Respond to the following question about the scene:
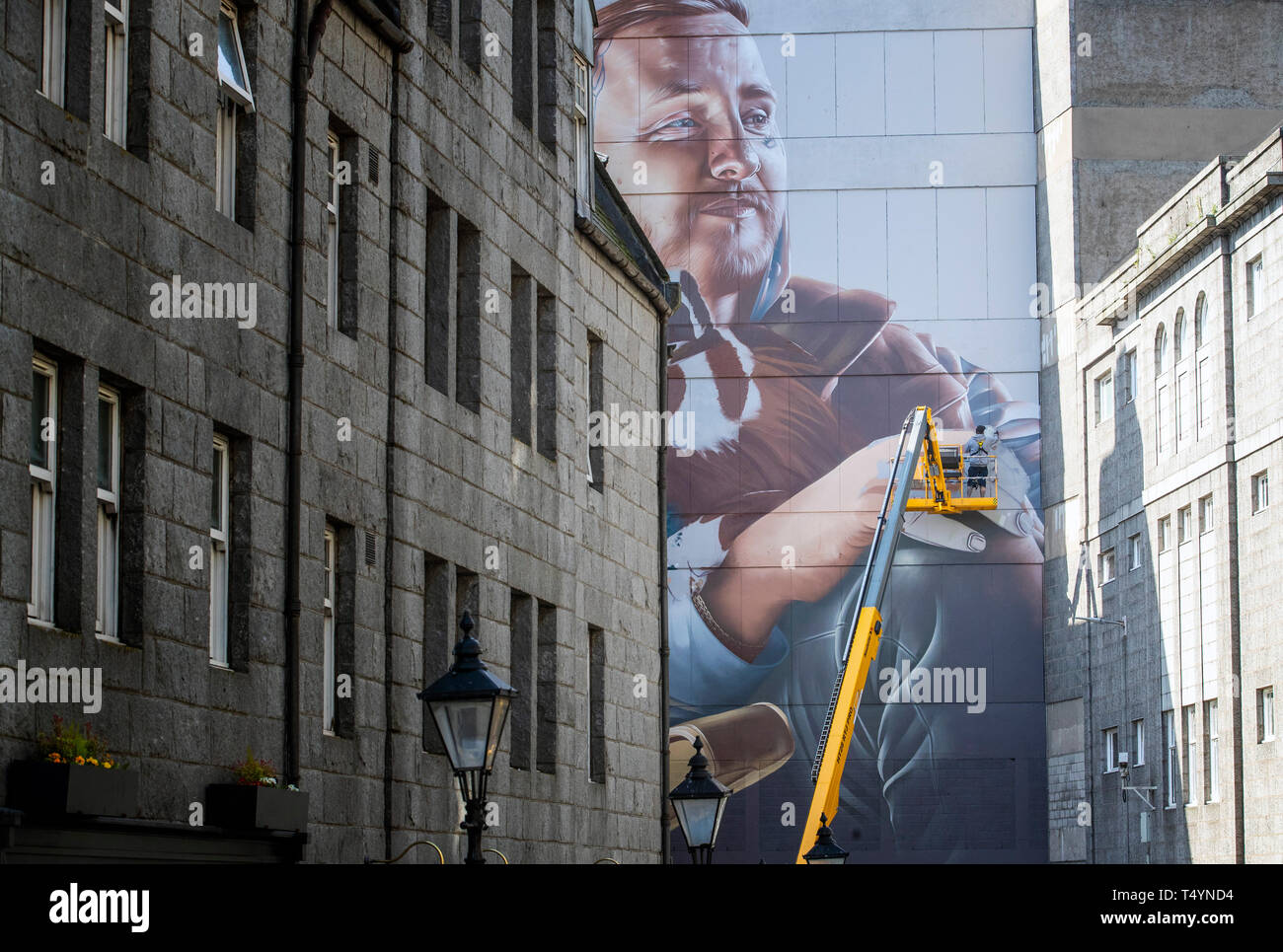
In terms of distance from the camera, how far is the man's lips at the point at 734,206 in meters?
61.5

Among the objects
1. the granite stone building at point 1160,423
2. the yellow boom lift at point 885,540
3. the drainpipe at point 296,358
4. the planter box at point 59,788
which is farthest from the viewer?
the yellow boom lift at point 885,540

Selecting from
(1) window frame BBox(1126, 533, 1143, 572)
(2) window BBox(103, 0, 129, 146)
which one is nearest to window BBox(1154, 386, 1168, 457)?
(1) window frame BBox(1126, 533, 1143, 572)

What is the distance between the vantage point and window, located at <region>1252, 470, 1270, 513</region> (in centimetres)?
4469

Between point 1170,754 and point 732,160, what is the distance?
2319cm

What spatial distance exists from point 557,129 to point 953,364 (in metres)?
38.2

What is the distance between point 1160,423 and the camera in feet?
169

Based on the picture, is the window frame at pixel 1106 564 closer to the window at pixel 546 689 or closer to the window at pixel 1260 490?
the window at pixel 1260 490

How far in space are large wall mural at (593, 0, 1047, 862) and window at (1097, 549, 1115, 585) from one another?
360 centimetres

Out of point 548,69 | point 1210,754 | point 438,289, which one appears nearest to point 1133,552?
point 1210,754

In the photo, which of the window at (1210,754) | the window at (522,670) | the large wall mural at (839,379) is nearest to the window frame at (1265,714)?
the window at (1210,754)

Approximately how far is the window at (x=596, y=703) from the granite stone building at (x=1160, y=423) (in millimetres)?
23493

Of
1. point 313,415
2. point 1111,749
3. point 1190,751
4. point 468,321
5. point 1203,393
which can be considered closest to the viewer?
point 313,415

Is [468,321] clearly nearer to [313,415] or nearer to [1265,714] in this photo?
[313,415]
